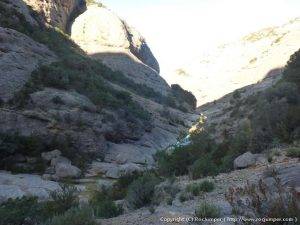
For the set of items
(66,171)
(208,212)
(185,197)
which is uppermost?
Answer: (66,171)

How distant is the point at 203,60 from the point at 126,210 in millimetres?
111196

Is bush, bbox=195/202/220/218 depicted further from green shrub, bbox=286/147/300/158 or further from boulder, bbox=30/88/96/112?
boulder, bbox=30/88/96/112

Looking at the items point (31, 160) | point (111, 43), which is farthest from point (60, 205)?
point (111, 43)

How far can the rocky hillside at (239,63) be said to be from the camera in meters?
71.8

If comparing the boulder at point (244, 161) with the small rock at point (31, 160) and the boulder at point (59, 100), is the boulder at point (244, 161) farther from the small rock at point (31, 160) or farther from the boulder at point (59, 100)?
the boulder at point (59, 100)

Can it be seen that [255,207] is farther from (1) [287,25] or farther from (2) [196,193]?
(1) [287,25]

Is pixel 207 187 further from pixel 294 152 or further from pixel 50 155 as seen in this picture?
pixel 50 155

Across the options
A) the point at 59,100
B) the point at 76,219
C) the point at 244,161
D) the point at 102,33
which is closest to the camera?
the point at 76,219

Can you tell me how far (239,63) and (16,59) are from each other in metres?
74.6

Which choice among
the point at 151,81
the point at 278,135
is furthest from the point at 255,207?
the point at 151,81

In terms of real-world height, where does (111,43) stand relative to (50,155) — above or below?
above

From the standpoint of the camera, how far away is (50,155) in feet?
69.6

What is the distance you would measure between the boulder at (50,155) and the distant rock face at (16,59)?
14.4 feet

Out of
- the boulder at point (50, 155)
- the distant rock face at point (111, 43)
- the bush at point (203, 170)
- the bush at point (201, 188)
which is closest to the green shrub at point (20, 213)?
the bush at point (201, 188)
